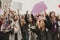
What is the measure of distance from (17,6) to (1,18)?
26cm

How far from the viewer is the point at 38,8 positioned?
2.69 m

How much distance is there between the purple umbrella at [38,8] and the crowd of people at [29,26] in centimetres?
5

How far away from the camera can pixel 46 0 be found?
268 cm

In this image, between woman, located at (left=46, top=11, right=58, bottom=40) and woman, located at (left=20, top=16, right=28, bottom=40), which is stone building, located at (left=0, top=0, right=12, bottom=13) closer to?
woman, located at (left=20, top=16, right=28, bottom=40)

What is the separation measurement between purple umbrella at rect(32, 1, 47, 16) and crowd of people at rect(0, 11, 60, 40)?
53 mm

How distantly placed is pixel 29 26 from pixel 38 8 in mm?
264

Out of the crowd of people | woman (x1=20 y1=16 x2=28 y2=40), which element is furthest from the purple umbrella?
woman (x1=20 y1=16 x2=28 y2=40)

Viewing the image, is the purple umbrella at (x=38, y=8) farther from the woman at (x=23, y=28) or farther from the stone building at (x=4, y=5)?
the stone building at (x=4, y=5)

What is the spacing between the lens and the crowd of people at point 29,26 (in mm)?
2615

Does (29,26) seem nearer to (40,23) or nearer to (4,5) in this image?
(40,23)

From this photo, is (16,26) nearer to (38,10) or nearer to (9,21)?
(9,21)

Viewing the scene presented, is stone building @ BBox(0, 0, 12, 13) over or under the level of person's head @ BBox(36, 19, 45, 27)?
over

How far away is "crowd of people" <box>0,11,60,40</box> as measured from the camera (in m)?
2.62

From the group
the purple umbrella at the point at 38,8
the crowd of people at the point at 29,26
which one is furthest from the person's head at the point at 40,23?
the purple umbrella at the point at 38,8
